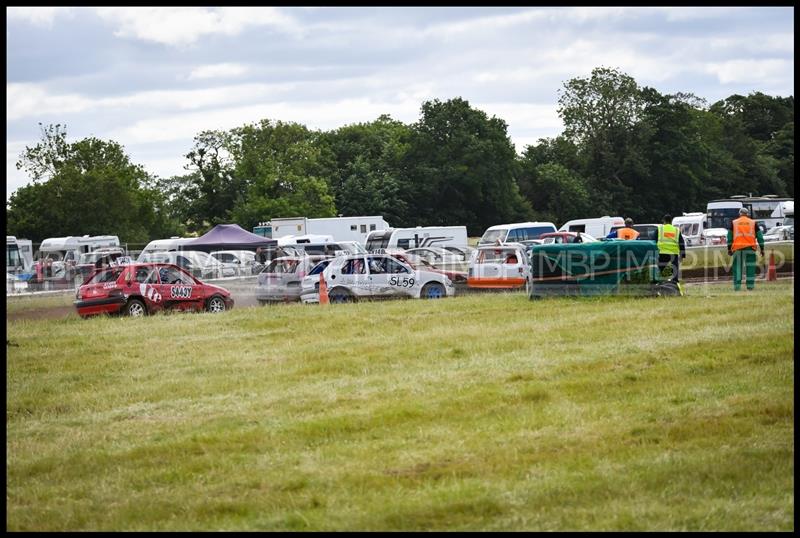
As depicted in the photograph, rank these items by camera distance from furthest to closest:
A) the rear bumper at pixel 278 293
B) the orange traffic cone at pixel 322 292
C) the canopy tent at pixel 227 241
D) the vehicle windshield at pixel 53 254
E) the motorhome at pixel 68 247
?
the vehicle windshield at pixel 53 254 → the motorhome at pixel 68 247 → the canopy tent at pixel 227 241 → the rear bumper at pixel 278 293 → the orange traffic cone at pixel 322 292

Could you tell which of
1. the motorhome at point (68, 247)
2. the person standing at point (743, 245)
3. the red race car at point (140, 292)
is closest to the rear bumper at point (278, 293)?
the red race car at point (140, 292)

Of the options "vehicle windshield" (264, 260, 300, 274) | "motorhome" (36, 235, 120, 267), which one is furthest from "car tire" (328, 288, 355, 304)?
"motorhome" (36, 235, 120, 267)

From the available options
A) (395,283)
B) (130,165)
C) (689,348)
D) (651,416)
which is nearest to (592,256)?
(395,283)

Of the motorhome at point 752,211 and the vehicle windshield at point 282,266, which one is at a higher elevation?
the motorhome at point 752,211

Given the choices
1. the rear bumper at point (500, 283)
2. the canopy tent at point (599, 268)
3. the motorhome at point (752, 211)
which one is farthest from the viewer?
the motorhome at point (752, 211)

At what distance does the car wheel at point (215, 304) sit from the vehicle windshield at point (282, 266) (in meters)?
2.54

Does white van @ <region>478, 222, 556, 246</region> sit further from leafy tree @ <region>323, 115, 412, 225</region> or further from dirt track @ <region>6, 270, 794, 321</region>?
leafy tree @ <region>323, 115, 412, 225</region>

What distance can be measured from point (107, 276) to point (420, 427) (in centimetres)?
1626

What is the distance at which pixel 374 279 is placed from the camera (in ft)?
87.0

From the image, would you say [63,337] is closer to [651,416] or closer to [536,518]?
[651,416]

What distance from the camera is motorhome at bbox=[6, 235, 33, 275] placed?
1790 inches

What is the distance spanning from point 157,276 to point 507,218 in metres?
64.5

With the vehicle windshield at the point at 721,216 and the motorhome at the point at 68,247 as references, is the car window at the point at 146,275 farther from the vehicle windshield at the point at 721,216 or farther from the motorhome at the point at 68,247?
the vehicle windshield at the point at 721,216

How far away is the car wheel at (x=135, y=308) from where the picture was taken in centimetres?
2483
